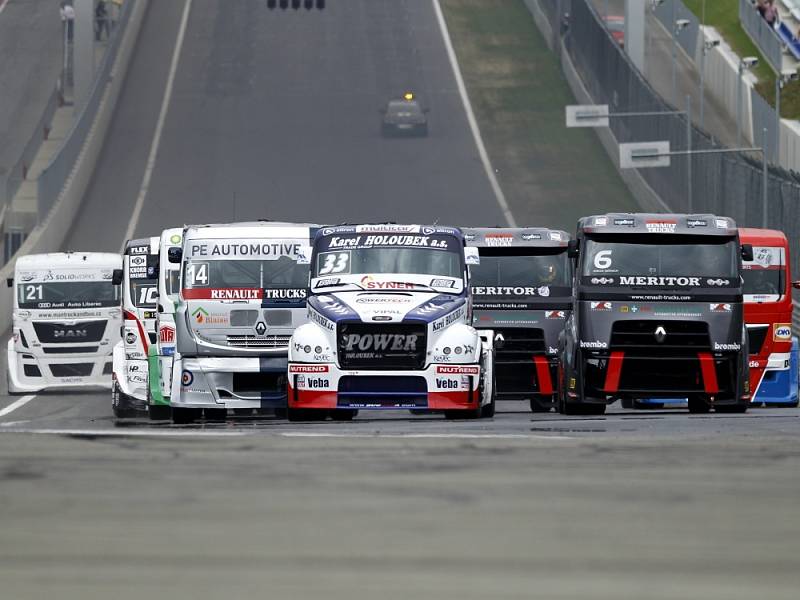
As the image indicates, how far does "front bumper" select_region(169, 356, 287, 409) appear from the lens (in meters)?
20.3

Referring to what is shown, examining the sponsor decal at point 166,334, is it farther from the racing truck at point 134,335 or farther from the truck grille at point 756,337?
the truck grille at point 756,337

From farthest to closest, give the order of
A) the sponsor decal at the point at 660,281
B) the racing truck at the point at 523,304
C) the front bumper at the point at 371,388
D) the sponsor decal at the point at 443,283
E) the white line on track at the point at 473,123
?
the white line on track at the point at 473,123
the racing truck at the point at 523,304
the sponsor decal at the point at 660,281
the sponsor decal at the point at 443,283
the front bumper at the point at 371,388

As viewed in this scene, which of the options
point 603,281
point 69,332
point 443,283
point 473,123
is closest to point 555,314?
point 603,281

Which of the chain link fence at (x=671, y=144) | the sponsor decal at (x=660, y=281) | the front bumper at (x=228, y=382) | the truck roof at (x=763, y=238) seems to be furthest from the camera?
the chain link fence at (x=671, y=144)

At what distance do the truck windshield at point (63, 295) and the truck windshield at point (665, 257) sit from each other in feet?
43.8

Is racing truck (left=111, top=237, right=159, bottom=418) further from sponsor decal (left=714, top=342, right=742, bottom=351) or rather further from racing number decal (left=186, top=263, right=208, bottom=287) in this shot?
sponsor decal (left=714, top=342, right=742, bottom=351)

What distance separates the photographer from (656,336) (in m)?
20.7

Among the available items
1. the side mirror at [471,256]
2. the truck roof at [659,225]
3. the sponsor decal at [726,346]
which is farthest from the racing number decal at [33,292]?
the sponsor decal at [726,346]

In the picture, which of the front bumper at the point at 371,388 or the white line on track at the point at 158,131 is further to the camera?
the white line on track at the point at 158,131

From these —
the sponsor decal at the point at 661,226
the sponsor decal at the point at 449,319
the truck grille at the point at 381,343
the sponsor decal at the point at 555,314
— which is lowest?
the sponsor decal at the point at 555,314

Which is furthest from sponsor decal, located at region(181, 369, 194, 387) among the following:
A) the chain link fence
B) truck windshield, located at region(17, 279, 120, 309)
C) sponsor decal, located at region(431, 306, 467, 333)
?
the chain link fence

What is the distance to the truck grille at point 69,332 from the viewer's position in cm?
3167

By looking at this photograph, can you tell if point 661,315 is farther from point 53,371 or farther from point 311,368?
point 53,371

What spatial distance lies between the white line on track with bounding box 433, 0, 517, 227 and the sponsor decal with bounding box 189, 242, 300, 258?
34.6m
